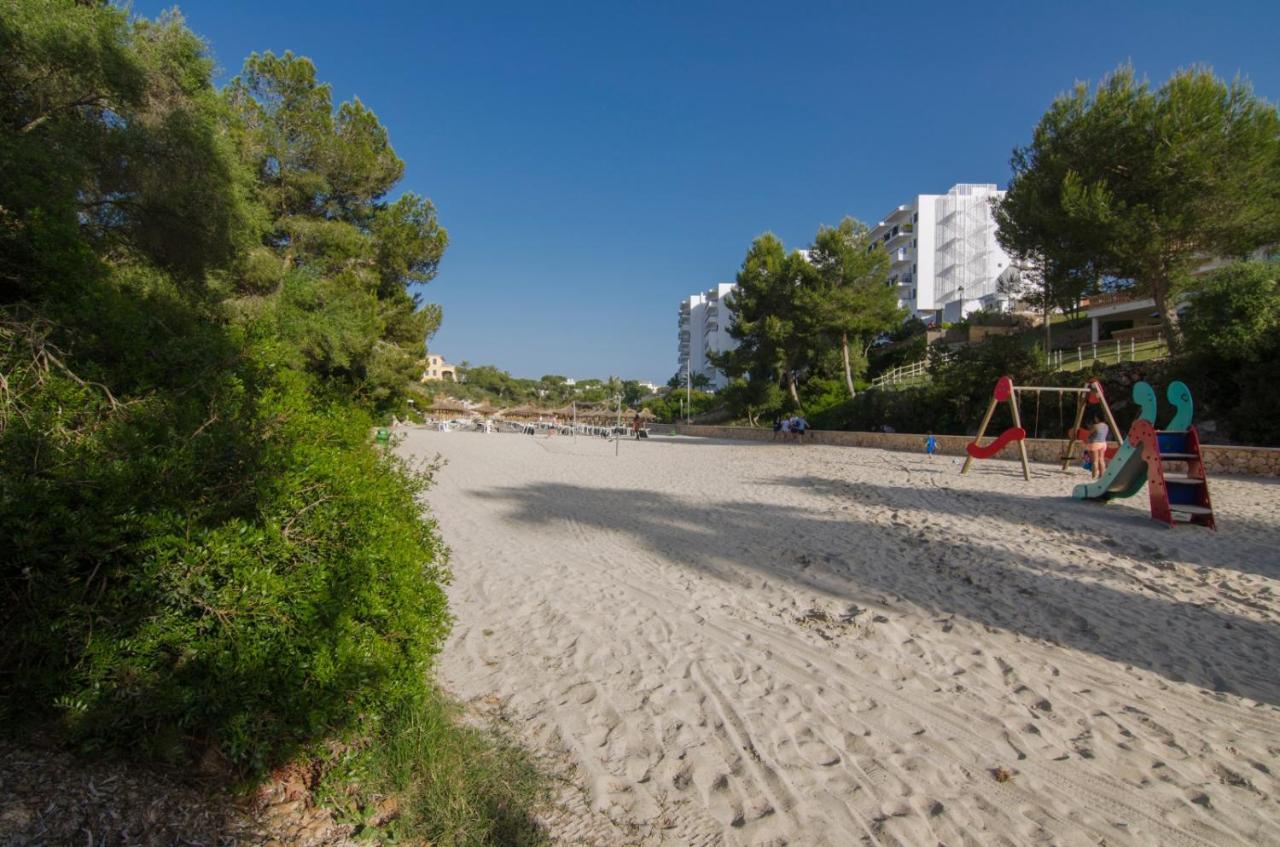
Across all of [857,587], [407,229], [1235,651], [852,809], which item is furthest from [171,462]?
[407,229]

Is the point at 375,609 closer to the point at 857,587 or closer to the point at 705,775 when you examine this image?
the point at 705,775

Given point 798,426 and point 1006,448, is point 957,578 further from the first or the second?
point 798,426

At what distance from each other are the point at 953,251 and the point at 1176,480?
57076 millimetres

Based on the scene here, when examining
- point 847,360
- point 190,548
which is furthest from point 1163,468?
point 847,360

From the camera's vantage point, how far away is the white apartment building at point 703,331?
89000mm

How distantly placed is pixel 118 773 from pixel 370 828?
32.2 inches

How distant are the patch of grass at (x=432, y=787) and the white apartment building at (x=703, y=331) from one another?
7797 cm

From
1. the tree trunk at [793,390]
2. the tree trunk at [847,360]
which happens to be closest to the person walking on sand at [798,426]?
the tree trunk at [847,360]

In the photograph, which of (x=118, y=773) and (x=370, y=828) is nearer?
(x=118, y=773)

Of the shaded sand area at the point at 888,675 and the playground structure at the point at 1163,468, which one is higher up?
the playground structure at the point at 1163,468

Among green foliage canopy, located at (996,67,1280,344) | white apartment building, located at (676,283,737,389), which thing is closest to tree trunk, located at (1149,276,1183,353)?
green foliage canopy, located at (996,67,1280,344)

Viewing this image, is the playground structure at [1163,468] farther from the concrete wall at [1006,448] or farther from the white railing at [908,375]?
the white railing at [908,375]

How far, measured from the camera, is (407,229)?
19.3 meters

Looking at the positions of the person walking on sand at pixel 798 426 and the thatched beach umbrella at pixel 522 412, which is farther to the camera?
the thatched beach umbrella at pixel 522 412
